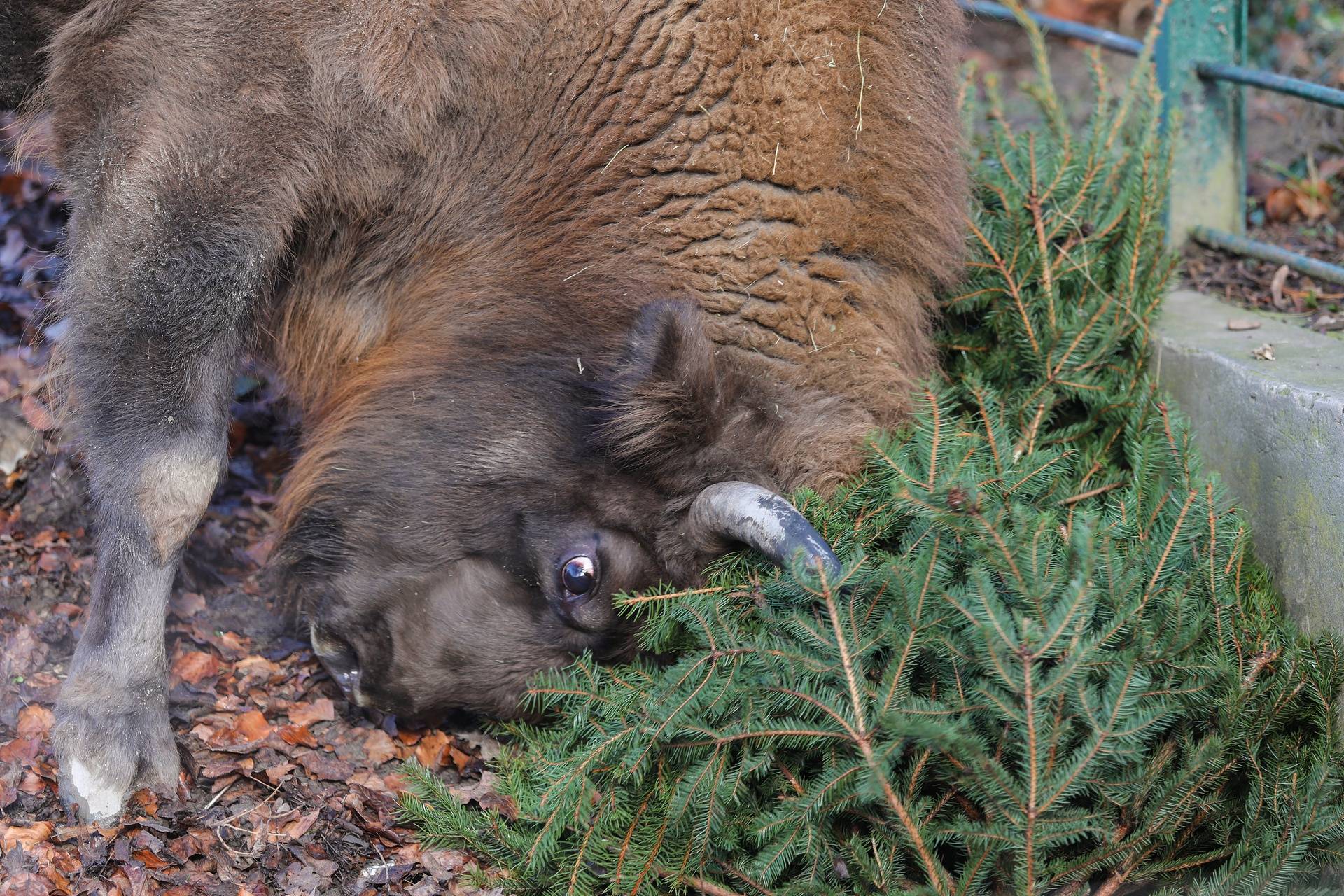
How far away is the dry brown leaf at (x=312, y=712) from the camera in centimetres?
368

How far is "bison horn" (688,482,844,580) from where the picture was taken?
2959mm

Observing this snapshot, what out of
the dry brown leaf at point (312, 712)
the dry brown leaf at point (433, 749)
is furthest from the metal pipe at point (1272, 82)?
the dry brown leaf at point (312, 712)

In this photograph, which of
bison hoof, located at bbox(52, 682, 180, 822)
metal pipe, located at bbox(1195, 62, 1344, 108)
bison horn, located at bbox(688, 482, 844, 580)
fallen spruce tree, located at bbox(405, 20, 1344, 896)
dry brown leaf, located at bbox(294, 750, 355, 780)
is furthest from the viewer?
metal pipe, located at bbox(1195, 62, 1344, 108)

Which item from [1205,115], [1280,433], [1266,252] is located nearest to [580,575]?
[1280,433]

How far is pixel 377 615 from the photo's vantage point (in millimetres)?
3537

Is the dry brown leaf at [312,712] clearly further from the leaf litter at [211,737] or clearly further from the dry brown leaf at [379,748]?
the dry brown leaf at [379,748]

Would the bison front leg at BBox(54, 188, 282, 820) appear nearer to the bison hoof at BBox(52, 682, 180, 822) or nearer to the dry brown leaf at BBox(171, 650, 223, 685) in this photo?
the bison hoof at BBox(52, 682, 180, 822)

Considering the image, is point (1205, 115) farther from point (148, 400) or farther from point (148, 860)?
point (148, 860)

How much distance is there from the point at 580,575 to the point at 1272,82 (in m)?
3.19

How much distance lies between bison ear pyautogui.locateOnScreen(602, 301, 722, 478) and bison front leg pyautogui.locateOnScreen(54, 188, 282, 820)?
3.62ft

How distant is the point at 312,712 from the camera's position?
3717 mm

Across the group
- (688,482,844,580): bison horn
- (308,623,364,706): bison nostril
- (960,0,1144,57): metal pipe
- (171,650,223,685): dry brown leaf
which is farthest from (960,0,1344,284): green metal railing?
(171,650,223,685): dry brown leaf

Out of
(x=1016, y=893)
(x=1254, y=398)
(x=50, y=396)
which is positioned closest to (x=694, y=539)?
(x=1016, y=893)

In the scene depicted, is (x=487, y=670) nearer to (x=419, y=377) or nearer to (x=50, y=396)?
(x=419, y=377)
